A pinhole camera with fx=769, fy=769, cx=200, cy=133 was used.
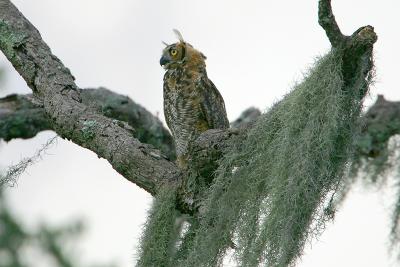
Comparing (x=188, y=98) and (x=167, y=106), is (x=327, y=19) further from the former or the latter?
(x=167, y=106)

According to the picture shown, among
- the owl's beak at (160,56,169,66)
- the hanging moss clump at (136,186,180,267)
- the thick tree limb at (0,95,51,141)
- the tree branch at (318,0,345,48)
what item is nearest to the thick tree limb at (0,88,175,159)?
the thick tree limb at (0,95,51,141)

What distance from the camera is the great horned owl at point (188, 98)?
4.21 meters

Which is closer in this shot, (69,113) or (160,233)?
(160,233)

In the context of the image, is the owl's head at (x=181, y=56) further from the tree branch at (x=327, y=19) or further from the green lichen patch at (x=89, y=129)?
the tree branch at (x=327, y=19)

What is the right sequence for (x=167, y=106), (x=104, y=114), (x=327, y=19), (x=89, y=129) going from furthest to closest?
1. (x=167, y=106)
2. (x=104, y=114)
3. (x=89, y=129)
4. (x=327, y=19)

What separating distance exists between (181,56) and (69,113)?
1.27 metres

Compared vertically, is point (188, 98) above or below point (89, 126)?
above

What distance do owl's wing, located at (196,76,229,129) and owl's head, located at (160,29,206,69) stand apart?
0.77 ft

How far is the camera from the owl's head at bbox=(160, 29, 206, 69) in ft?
14.8

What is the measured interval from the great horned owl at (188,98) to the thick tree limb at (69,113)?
28.1 inches

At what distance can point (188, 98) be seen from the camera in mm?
4301

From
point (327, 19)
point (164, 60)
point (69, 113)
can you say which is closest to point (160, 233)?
point (69, 113)

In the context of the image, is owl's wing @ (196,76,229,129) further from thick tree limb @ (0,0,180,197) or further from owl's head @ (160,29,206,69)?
thick tree limb @ (0,0,180,197)

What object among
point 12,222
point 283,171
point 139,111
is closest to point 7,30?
point 139,111
